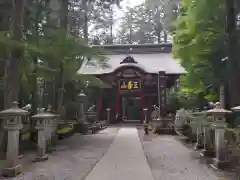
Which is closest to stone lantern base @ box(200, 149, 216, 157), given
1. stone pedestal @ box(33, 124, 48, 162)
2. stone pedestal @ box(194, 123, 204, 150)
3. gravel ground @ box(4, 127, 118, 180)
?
stone pedestal @ box(194, 123, 204, 150)

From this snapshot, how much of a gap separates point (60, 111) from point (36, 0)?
14.6 ft

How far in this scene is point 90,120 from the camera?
15812 mm

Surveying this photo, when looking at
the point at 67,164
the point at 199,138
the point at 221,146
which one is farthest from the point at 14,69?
the point at 199,138

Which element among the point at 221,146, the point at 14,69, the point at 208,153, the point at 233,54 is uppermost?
the point at 233,54

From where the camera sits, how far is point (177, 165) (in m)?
6.33

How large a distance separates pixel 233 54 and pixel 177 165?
12.4 ft

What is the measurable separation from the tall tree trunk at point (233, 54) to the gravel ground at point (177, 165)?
2.02 meters

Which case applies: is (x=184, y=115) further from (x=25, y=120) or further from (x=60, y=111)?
(x=25, y=120)

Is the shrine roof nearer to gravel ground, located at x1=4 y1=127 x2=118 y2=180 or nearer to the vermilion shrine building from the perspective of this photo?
the vermilion shrine building

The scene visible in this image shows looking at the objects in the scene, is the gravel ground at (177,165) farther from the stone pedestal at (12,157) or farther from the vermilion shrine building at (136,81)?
the vermilion shrine building at (136,81)

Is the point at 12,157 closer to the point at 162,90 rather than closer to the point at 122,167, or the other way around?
the point at 122,167

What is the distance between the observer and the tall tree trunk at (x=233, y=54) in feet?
25.2

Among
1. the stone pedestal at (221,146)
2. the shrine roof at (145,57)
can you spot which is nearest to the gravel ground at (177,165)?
the stone pedestal at (221,146)

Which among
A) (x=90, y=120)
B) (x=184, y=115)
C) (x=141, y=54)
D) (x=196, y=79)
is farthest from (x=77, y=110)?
(x=141, y=54)
